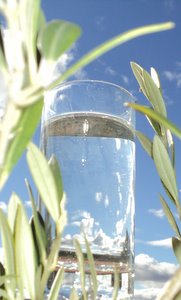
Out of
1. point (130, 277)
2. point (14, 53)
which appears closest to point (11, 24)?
point (14, 53)

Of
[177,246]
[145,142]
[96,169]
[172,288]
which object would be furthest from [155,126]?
[96,169]

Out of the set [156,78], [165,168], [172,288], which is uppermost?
[156,78]

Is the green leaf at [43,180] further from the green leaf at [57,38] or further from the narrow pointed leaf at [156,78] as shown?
the narrow pointed leaf at [156,78]

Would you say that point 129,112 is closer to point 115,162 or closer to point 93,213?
point 115,162

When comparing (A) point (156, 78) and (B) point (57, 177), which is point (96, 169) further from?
(B) point (57, 177)

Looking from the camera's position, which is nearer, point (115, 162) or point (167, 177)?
point (167, 177)
